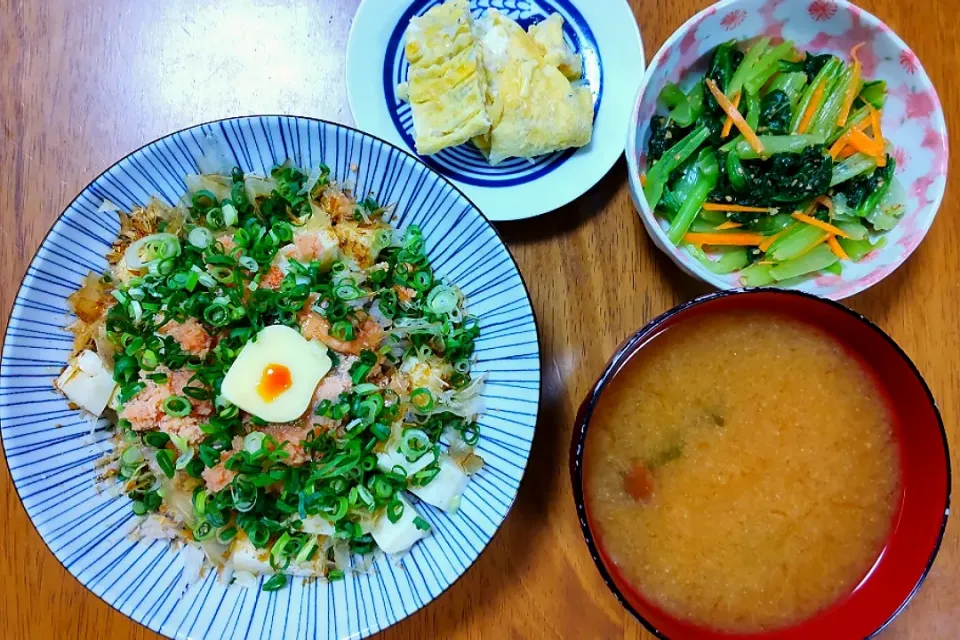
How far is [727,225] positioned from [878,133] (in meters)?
0.38

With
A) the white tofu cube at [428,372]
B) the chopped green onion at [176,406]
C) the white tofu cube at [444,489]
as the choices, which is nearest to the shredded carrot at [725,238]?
the white tofu cube at [428,372]

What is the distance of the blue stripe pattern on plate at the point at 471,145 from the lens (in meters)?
1.60

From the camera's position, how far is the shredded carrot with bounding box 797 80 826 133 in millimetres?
1513

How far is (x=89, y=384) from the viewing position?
129 cm

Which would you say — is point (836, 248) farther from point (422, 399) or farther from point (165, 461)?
point (165, 461)

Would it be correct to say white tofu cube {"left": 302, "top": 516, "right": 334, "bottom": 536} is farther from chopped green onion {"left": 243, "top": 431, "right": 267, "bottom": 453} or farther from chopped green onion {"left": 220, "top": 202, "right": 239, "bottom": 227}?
chopped green onion {"left": 220, "top": 202, "right": 239, "bottom": 227}

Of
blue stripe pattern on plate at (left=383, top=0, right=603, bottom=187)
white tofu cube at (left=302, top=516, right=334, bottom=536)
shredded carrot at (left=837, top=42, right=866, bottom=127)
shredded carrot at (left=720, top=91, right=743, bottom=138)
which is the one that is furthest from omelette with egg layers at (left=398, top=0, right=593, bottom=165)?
white tofu cube at (left=302, top=516, right=334, bottom=536)

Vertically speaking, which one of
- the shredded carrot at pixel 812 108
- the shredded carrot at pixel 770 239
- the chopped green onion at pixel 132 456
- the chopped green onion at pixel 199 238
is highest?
the chopped green onion at pixel 199 238

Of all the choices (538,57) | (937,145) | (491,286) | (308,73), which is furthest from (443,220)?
(937,145)

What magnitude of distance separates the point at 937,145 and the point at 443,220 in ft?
3.42

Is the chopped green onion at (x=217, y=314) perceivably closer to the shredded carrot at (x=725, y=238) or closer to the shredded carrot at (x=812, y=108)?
the shredded carrot at (x=725, y=238)

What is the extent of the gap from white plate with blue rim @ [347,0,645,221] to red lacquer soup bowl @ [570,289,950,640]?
464 millimetres

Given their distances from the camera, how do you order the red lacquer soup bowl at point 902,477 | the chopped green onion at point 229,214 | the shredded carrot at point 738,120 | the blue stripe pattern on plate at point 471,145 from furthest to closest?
the blue stripe pattern on plate at point 471,145 < the shredded carrot at point 738,120 < the chopped green onion at point 229,214 < the red lacquer soup bowl at point 902,477

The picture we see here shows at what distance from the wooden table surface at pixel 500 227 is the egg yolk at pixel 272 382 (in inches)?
23.5
